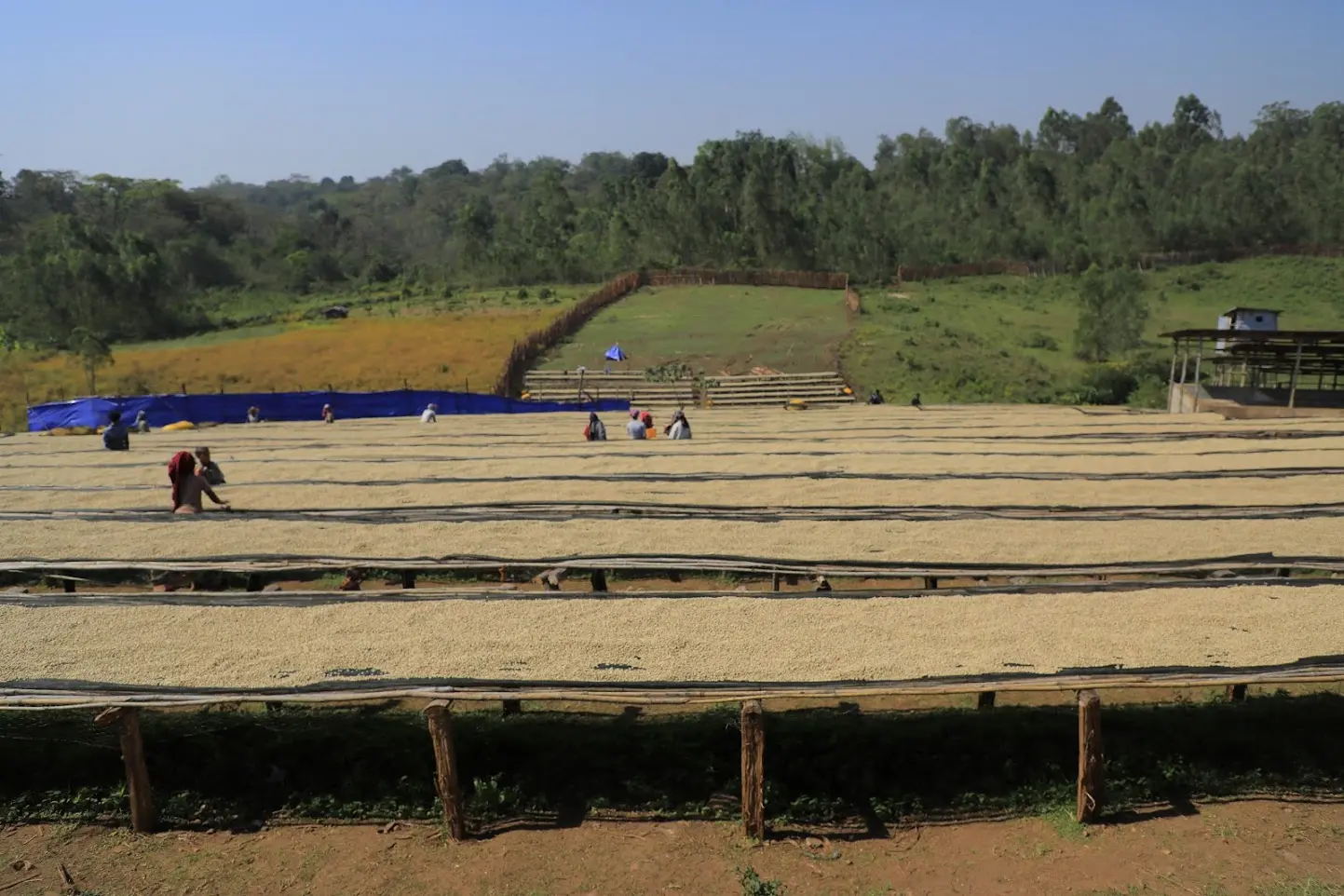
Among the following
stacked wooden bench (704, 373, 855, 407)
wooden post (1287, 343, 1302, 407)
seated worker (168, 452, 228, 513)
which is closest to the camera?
seated worker (168, 452, 228, 513)

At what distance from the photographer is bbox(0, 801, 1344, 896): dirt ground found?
697cm

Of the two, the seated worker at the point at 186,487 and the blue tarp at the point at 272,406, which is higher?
the seated worker at the point at 186,487

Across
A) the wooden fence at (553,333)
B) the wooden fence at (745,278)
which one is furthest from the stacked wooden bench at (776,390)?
the wooden fence at (745,278)

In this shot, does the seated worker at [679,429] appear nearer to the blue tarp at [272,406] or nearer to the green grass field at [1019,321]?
the blue tarp at [272,406]

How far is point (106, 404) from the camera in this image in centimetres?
3072

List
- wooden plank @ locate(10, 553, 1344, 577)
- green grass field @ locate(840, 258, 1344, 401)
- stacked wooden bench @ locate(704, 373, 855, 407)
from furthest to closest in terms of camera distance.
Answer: green grass field @ locate(840, 258, 1344, 401) → stacked wooden bench @ locate(704, 373, 855, 407) → wooden plank @ locate(10, 553, 1344, 577)

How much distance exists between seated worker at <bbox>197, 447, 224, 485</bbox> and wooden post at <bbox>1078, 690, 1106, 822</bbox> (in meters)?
12.9

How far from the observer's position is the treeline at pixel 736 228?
58.5 m

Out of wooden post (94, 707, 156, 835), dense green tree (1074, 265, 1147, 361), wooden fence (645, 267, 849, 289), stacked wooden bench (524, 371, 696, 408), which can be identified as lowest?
stacked wooden bench (524, 371, 696, 408)

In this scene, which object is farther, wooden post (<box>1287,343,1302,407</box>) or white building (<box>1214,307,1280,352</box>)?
white building (<box>1214,307,1280,352</box>)

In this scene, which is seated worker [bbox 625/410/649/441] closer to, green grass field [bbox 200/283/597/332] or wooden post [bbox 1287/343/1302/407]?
wooden post [bbox 1287/343/1302/407]

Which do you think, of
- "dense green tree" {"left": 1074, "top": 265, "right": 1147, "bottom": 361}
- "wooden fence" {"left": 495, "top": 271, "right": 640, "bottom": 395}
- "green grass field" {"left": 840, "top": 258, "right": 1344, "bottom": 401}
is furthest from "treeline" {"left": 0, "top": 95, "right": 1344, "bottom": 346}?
"dense green tree" {"left": 1074, "top": 265, "right": 1147, "bottom": 361}

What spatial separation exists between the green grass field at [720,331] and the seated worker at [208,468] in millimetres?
26594

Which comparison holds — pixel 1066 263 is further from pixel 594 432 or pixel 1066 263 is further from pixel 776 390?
pixel 594 432
